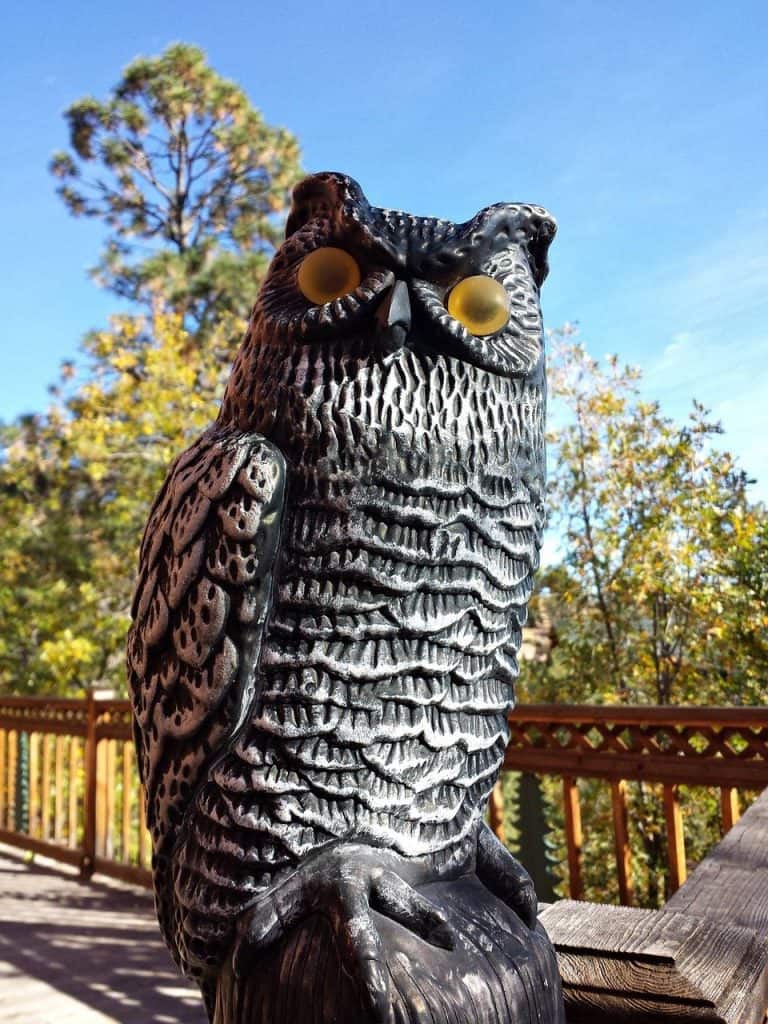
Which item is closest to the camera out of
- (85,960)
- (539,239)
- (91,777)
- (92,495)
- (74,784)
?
(539,239)

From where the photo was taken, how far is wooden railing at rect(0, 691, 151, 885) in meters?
5.18

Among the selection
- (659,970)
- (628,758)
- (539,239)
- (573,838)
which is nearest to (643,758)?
(628,758)

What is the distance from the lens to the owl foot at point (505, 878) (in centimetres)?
112

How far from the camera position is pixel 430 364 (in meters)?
1.09

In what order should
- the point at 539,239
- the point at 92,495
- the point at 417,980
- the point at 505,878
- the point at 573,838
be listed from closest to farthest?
1. the point at 417,980
2. the point at 505,878
3. the point at 539,239
4. the point at 573,838
5. the point at 92,495

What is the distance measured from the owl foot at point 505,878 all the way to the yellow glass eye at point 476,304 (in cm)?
68

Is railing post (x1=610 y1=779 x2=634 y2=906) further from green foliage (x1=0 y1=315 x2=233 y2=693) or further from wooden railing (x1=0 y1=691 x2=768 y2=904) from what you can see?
green foliage (x1=0 y1=315 x2=233 y2=693)

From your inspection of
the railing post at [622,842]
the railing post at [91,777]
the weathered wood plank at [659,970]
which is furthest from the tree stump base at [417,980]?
the railing post at [91,777]

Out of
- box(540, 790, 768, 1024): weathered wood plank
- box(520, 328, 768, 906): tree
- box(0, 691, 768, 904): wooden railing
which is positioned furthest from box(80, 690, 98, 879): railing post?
box(540, 790, 768, 1024): weathered wood plank

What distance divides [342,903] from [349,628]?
304 mm

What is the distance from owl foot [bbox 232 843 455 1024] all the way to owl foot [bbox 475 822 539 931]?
20 cm

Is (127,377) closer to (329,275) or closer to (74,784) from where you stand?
(74,784)

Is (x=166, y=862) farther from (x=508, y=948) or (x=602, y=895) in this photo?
(x=602, y=895)

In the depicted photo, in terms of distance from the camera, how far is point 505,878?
114 cm
